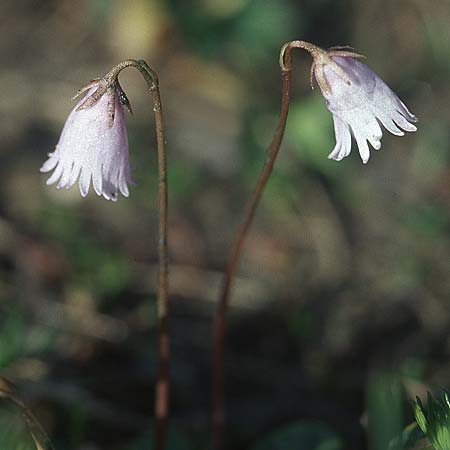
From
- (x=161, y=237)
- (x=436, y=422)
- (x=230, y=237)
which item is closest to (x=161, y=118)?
(x=161, y=237)

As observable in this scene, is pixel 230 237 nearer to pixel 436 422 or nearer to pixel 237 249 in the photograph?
pixel 237 249

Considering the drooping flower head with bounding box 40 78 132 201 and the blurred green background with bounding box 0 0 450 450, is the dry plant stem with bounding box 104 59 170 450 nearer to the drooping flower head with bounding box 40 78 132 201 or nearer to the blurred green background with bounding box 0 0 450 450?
the drooping flower head with bounding box 40 78 132 201

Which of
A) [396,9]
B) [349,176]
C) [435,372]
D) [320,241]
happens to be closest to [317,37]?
[396,9]

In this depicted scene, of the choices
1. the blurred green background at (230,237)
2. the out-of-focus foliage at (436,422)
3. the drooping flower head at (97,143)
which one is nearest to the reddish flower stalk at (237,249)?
the blurred green background at (230,237)

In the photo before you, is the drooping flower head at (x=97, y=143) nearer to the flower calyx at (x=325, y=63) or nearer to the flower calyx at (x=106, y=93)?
the flower calyx at (x=106, y=93)

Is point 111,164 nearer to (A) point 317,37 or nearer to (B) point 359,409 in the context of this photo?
(B) point 359,409
